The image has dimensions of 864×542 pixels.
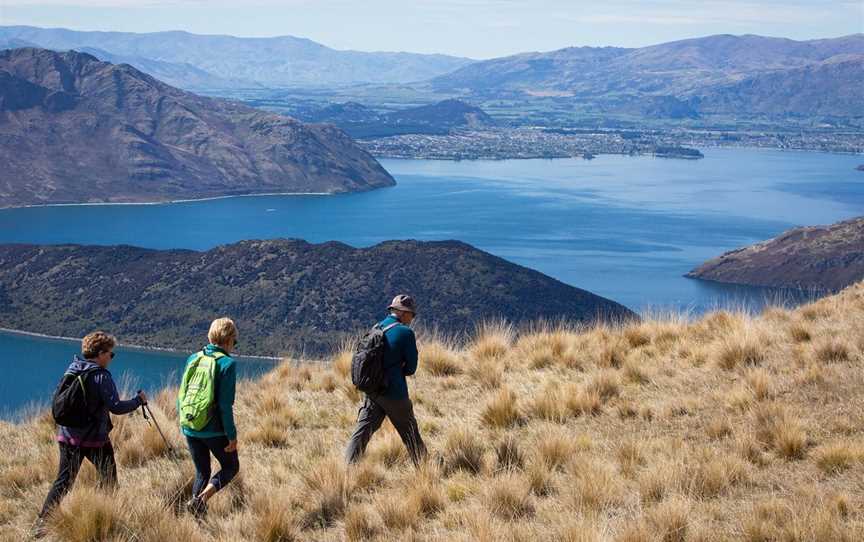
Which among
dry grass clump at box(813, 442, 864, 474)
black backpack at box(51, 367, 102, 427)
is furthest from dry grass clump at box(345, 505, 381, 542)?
dry grass clump at box(813, 442, 864, 474)

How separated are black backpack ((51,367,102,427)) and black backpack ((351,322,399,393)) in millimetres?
1862

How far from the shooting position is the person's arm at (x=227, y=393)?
6.53 metres

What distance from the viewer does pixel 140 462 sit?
833cm

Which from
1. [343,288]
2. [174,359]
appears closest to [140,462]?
[174,359]

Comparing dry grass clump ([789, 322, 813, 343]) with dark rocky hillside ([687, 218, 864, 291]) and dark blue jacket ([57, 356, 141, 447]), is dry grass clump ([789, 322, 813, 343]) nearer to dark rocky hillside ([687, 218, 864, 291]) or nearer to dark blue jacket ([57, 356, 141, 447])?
dark blue jacket ([57, 356, 141, 447])

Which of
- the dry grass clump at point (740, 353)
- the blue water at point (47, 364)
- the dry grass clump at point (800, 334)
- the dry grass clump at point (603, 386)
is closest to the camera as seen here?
the dry grass clump at point (603, 386)

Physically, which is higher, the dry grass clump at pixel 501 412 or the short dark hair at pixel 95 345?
the short dark hair at pixel 95 345

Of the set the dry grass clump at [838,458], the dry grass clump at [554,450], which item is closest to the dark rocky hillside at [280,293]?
the dry grass clump at [554,450]

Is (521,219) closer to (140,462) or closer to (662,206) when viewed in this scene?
(662,206)

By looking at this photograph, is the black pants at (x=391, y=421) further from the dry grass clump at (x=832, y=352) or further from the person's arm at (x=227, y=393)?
the dry grass clump at (x=832, y=352)

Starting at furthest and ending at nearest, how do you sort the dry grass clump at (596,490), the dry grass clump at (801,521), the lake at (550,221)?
the lake at (550,221)
the dry grass clump at (596,490)
the dry grass clump at (801,521)

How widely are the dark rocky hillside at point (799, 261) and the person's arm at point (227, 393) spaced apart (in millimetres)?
97083

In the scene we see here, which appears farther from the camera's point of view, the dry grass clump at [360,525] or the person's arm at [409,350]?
the person's arm at [409,350]

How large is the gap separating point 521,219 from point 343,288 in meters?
62.7
